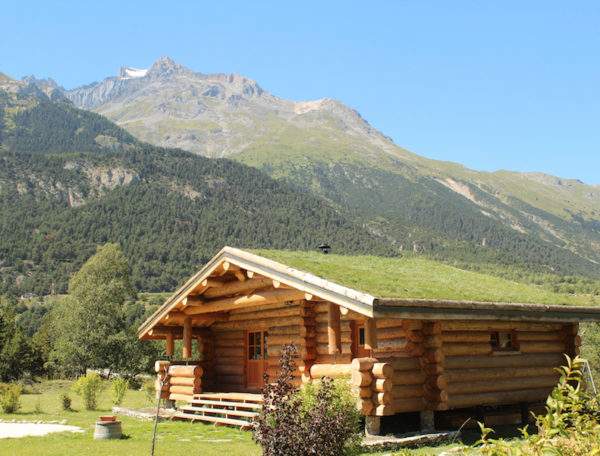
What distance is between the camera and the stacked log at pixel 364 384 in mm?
12641

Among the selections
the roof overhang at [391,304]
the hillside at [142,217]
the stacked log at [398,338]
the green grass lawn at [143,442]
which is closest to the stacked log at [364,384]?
the stacked log at [398,338]

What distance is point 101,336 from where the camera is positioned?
43406mm

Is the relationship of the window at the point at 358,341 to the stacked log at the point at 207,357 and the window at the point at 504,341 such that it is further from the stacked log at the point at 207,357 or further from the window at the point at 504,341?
the stacked log at the point at 207,357

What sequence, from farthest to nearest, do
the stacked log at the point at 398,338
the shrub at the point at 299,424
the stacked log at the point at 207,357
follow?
1. the stacked log at the point at 207,357
2. the stacked log at the point at 398,338
3. the shrub at the point at 299,424

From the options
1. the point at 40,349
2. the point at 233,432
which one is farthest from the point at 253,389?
the point at 40,349

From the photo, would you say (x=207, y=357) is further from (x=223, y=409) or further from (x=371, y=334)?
(x=371, y=334)

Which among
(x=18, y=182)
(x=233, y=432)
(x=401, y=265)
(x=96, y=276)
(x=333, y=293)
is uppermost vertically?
(x=18, y=182)

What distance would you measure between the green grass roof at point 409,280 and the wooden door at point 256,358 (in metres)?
2.86

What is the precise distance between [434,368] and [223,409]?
6.13 m

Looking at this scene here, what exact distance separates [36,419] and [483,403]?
39.7 ft

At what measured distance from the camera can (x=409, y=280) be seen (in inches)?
602

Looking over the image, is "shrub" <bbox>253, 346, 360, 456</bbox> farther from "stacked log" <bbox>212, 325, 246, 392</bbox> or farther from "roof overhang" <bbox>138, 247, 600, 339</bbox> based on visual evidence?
"stacked log" <bbox>212, 325, 246, 392</bbox>

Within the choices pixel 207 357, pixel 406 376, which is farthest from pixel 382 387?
pixel 207 357

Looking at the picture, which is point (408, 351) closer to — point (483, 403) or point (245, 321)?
point (483, 403)
